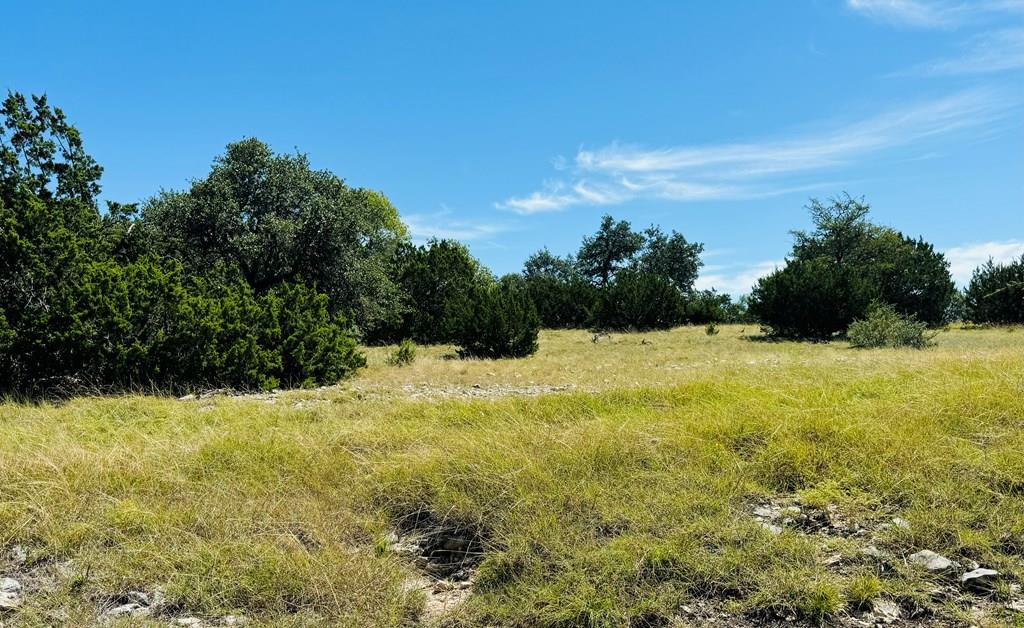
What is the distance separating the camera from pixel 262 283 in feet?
64.1

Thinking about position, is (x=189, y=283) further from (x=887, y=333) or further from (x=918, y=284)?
(x=918, y=284)

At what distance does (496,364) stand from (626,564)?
11.2 metres

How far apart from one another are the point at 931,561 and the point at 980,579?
189 millimetres

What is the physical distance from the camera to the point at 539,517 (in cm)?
344

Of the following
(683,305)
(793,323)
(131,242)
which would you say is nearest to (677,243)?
(683,305)

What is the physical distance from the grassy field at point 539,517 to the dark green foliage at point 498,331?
431 inches

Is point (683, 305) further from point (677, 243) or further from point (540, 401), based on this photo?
point (540, 401)

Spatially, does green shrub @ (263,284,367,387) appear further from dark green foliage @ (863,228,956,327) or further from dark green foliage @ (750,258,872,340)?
dark green foliage @ (863,228,956,327)

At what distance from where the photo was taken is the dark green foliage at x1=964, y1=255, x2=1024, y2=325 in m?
24.7

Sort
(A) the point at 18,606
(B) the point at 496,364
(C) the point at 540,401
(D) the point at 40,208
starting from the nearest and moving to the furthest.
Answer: (A) the point at 18,606 < (C) the point at 540,401 < (D) the point at 40,208 < (B) the point at 496,364

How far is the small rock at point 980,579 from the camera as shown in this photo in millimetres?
2709

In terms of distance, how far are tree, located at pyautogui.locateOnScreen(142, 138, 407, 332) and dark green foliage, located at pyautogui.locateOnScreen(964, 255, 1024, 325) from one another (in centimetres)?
2500

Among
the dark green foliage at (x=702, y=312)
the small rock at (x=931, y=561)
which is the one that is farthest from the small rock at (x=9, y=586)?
the dark green foliage at (x=702, y=312)

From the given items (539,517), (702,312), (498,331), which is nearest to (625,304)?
Result: (702,312)
